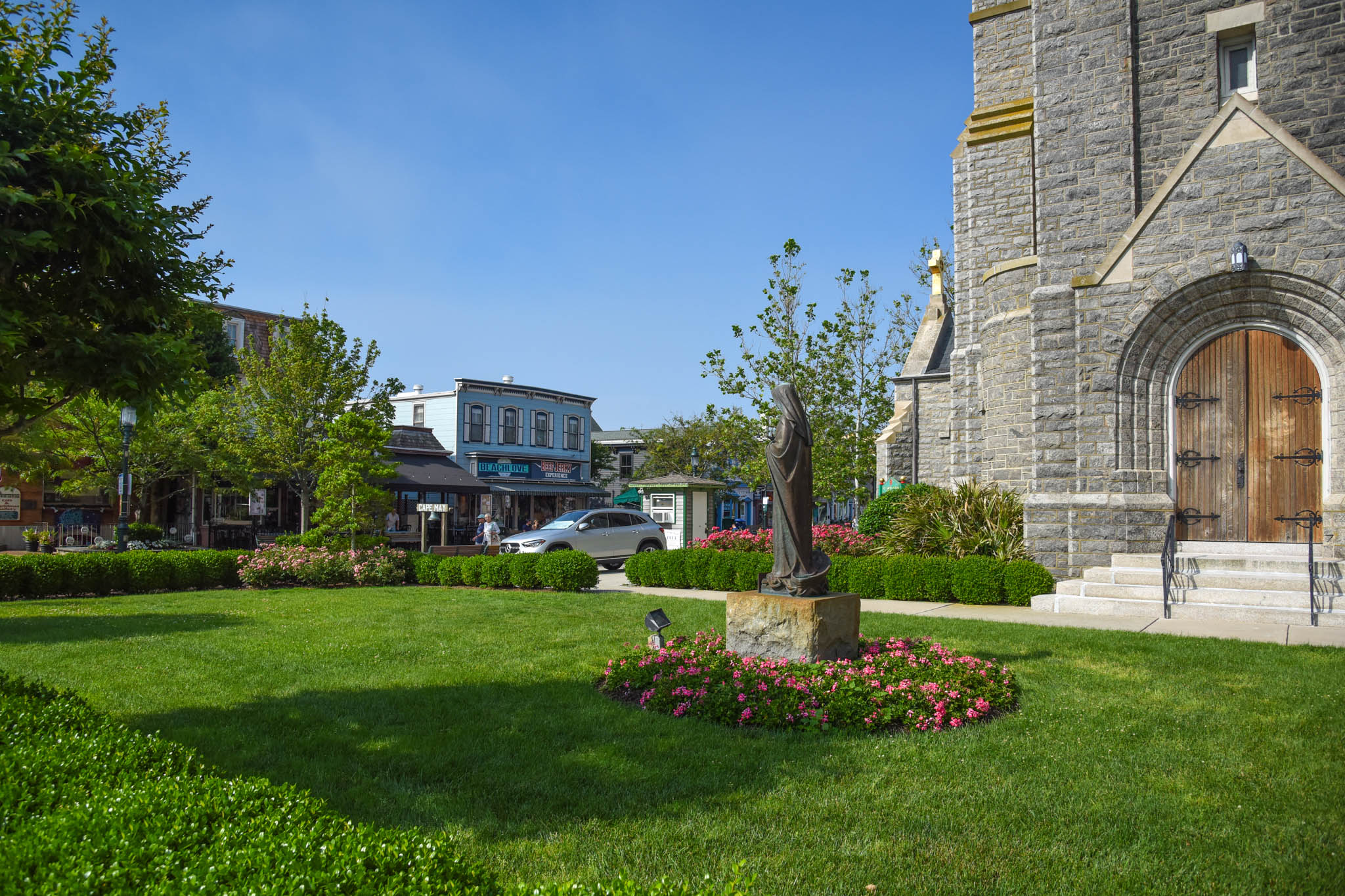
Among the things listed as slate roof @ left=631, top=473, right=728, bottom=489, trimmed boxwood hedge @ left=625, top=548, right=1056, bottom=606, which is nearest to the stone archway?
trimmed boxwood hedge @ left=625, top=548, right=1056, bottom=606

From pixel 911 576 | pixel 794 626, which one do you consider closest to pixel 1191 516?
pixel 911 576

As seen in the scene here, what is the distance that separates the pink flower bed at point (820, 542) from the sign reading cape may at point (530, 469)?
87.5 feet

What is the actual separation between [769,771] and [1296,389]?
11915mm

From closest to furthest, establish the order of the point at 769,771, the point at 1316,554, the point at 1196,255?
the point at 769,771 → the point at 1316,554 → the point at 1196,255

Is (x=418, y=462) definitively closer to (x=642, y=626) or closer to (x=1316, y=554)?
→ (x=642, y=626)

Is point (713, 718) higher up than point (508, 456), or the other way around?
point (508, 456)

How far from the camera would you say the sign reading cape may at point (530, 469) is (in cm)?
4366

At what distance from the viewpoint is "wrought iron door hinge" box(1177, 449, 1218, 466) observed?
511 inches

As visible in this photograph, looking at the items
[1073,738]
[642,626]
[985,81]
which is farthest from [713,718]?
[985,81]

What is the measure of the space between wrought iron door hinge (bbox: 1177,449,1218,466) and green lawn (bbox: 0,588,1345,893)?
5.00 m

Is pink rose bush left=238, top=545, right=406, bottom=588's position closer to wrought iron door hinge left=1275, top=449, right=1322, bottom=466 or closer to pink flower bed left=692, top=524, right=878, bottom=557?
pink flower bed left=692, top=524, right=878, bottom=557

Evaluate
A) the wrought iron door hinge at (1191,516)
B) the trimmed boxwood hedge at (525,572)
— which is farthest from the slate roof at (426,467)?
the wrought iron door hinge at (1191,516)

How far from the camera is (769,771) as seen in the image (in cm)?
509

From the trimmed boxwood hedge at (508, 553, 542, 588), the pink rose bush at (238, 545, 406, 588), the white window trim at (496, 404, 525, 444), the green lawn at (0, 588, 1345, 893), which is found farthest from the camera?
the white window trim at (496, 404, 525, 444)
